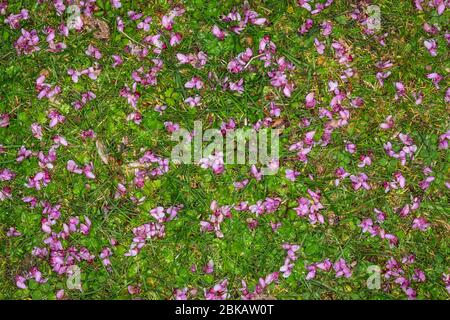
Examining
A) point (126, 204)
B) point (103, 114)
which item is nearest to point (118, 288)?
point (126, 204)

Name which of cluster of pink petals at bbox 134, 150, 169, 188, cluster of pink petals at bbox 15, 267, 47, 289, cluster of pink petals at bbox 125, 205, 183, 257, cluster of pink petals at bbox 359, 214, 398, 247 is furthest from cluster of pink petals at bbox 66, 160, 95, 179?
cluster of pink petals at bbox 359, 214, 398, 247

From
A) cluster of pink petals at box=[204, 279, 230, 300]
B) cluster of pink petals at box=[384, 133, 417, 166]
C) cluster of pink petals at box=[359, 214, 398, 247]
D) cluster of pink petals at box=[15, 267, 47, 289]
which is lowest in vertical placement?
cluster of pink petals at box=[204, 279, 230, 300]

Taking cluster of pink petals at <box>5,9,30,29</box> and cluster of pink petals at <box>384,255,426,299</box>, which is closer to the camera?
cluster of pink petals at <box>384,255,426,299</box>

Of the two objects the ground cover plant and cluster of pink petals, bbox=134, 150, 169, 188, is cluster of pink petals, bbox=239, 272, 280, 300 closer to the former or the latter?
the ground cover plant

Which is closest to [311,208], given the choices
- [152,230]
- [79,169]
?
[152,230]

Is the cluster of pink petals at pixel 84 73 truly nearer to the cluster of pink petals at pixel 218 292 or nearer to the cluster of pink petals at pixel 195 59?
the cluster of pink petals at pixel 195 59

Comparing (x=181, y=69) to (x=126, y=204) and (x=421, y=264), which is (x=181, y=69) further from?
(x=421, y=264)

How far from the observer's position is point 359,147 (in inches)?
159

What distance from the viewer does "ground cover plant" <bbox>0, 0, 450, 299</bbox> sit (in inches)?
155
